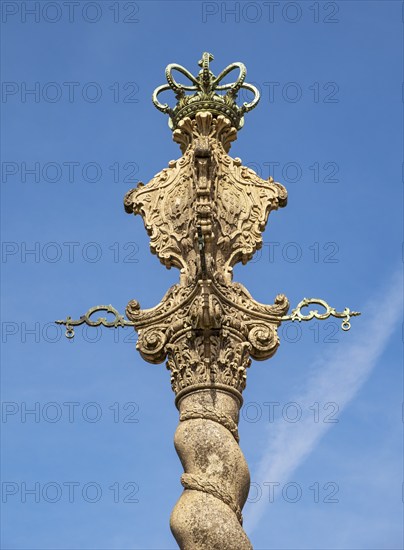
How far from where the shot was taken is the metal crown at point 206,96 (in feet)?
59.5

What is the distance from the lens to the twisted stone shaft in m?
14.4

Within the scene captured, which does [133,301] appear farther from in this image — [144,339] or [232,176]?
[232,176]

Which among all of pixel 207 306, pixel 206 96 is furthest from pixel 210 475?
pixel 206 96

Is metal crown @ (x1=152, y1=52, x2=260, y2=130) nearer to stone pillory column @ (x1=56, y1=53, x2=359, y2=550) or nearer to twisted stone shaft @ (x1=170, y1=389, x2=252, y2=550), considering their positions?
stone pillory column @ (x1=56, y1=53, x2=359, y2=550)

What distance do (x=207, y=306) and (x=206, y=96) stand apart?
367 centimetres

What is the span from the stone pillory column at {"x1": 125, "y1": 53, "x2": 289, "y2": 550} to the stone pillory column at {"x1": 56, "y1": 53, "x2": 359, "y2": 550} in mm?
14

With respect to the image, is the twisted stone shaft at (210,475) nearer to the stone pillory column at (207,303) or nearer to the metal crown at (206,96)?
the stone pillory column at (207,303)

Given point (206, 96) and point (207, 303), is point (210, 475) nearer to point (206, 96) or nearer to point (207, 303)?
point (207, 303)

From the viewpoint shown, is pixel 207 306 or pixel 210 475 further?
pixel 207 306

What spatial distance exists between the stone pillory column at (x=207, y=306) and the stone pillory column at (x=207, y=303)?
0.05 ft

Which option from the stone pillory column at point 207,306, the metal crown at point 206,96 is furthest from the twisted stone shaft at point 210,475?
the metal crown at point 206,96

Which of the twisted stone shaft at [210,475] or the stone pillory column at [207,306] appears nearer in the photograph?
the twisted stone shaft at [210,475]

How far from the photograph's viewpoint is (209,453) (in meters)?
15.2

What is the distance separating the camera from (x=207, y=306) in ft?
53.1
